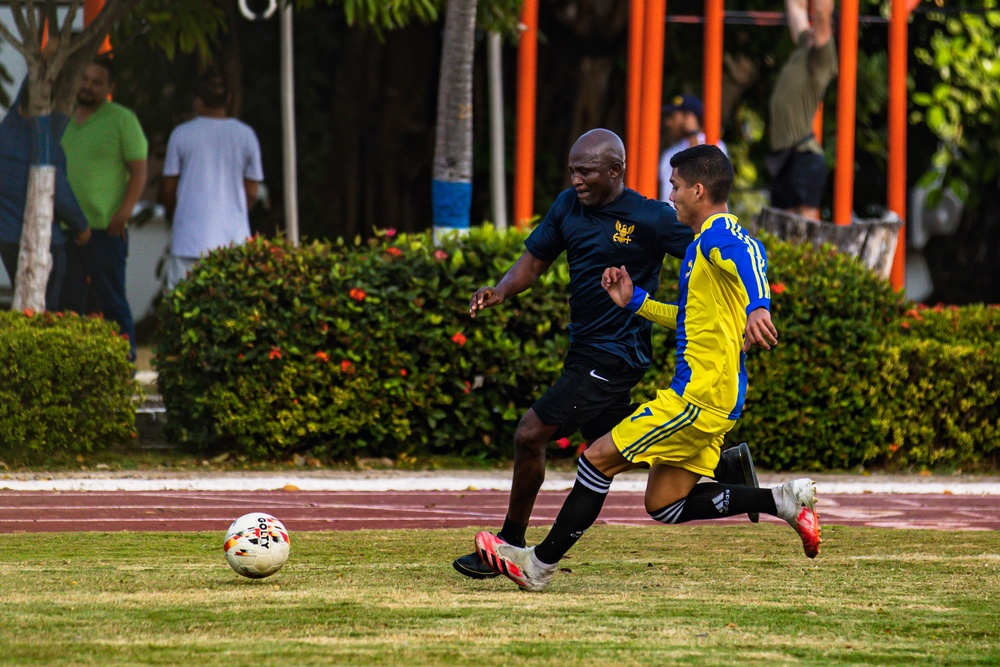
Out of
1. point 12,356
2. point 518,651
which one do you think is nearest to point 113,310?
point 12,356

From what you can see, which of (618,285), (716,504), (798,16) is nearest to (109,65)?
(798,16)

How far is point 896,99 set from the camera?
13.5 metres

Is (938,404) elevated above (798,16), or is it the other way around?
(798,16)

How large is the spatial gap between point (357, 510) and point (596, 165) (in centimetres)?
303

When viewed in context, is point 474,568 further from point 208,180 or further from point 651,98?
point 651,98

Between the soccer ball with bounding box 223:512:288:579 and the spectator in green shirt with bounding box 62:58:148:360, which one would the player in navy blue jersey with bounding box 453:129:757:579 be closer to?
the soccer ball with bounding box 223:512:288:579

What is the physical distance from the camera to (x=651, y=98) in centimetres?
1280

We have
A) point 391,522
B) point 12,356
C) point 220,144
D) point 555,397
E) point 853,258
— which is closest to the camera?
point 555,397

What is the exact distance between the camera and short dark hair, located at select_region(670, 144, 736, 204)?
6109 mm

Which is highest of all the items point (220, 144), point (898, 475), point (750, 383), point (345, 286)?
point (220, 144)

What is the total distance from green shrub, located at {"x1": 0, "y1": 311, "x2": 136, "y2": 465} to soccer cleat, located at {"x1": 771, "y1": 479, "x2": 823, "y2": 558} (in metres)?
5.47

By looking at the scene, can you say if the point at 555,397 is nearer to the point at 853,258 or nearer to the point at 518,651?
the point at 518,651

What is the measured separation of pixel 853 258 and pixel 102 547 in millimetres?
6307

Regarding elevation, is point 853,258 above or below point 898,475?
above
